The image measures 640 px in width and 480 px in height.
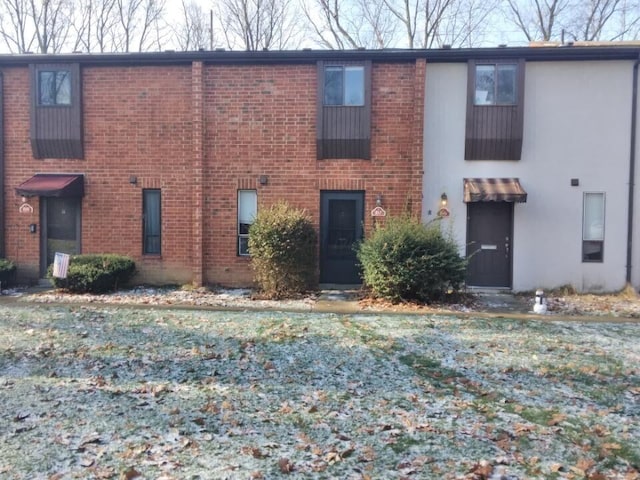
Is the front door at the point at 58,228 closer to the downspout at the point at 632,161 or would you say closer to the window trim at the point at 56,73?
the window trim at the point at 56,73

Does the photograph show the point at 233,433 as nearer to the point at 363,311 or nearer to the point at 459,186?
the point at 363,311

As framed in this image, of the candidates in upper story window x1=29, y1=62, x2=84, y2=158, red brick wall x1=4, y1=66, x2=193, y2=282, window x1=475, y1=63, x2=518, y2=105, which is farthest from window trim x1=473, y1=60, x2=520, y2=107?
upper story window x1=29, y1=62, x2=84, y2=158

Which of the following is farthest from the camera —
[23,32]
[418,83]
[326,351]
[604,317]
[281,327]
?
[23,32]

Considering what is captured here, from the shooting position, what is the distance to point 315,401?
4742 millimetres

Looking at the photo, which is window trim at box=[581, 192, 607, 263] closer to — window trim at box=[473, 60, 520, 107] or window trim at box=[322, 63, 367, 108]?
window trim at box=[473, 60, 520, 107]

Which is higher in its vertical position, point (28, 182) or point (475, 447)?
point (28, 182)

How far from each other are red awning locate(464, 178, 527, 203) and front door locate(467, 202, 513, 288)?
1.69 ft

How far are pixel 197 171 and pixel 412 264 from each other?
5.28 m

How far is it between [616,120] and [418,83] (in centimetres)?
441

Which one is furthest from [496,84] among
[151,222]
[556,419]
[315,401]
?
[315,401]

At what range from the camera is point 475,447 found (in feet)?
12.5

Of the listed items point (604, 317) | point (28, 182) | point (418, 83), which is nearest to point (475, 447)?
point (604, 317)

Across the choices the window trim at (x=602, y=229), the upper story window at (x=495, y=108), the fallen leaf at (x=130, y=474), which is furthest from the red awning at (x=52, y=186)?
the window trim at (x=602, y=229)

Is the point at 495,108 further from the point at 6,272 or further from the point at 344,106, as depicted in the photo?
the point at 6,272
